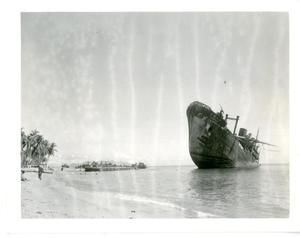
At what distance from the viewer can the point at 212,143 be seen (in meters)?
4.14

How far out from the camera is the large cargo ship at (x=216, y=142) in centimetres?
318

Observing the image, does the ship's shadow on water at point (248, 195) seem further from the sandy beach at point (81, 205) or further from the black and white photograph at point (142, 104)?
the sandy beach at point (81, 205)

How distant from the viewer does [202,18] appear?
289 cm

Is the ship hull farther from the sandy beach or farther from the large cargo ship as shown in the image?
the sandy beach

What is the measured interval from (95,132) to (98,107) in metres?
0.19

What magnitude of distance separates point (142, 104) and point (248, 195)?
109cm

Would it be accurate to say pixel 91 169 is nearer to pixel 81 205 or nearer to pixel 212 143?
pixel 81 205

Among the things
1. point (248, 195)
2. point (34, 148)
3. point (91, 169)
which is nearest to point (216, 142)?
point (248, 195)

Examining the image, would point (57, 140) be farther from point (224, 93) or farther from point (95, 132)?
point (224, 93)

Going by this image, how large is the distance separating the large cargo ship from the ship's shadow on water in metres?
0.24

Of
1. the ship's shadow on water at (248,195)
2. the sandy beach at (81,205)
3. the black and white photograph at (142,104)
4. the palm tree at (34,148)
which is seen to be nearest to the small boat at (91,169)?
the black and white photograph at (142,104)

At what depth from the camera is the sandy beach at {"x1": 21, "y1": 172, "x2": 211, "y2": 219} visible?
2.82m

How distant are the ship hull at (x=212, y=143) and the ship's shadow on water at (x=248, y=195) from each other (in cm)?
24
